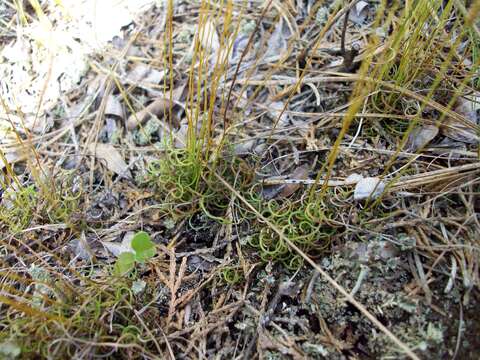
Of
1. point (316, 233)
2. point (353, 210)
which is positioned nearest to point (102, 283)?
point (316, 233)

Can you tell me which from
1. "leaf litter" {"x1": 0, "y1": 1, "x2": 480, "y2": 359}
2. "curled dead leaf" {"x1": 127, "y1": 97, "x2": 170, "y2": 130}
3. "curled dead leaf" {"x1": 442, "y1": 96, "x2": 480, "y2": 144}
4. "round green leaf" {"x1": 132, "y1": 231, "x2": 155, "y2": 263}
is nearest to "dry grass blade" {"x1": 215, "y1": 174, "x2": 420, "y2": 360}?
"leaf litter" {"x1": 0, "y1": 1, "x2": 480, "y2": 359}

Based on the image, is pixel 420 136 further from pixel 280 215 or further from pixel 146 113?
pixel 146 113

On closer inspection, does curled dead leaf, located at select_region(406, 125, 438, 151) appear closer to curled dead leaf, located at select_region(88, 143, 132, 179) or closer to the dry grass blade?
the dry grass blade

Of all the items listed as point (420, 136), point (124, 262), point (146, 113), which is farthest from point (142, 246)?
point (420, 136)

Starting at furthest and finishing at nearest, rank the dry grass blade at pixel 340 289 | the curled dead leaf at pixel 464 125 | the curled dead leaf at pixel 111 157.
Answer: the curled dead leaf at pixel 111 157
the curled dead leaf at pixel 464 125
the dry grass blade at pixel 340 289

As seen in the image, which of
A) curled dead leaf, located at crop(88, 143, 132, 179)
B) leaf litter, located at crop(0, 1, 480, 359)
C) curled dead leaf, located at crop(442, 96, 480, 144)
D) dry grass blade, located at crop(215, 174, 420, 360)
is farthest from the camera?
curled dead leaf, located at crop(88, 143, 132, 179)

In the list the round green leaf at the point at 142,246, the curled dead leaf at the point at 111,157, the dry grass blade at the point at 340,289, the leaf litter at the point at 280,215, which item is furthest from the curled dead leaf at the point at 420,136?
the curled dead leaf at the point at 111,157

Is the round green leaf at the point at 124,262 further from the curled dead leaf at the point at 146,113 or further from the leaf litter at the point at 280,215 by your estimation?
the curled dead leaf at the point at 146,113

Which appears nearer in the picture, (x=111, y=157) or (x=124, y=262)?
(x=124, y=262)

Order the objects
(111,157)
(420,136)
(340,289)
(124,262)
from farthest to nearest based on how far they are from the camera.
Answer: (111,157) → (420,136) → (124,262) → (340,289)

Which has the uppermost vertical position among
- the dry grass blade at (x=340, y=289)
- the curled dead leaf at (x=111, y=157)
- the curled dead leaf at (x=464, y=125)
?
the curled dead leaf at (x=464, y=125)

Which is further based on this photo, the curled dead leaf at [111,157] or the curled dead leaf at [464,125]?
the curled dead leaf at [111,157]
